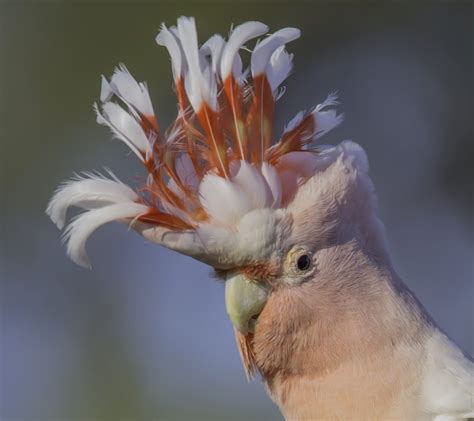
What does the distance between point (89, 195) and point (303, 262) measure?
444 millimetres

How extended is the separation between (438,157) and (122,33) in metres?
2.26

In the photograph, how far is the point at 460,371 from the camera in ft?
5.19

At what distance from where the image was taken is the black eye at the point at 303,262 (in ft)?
5.32

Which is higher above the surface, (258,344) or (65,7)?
(65,7)

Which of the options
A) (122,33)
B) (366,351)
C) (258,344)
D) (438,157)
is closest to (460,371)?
(366,351)

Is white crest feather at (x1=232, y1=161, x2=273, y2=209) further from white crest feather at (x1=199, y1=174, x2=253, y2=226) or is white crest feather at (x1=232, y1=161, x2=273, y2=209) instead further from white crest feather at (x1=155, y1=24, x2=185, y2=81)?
white crest feather at (x1=155, y1=24, x2=185, y2=81)

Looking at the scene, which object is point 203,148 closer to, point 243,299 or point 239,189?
point 239,189

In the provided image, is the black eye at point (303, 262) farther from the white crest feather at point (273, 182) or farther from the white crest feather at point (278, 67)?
the white crest feather at point (278, 67)

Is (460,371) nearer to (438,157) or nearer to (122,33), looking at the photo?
(122,33)

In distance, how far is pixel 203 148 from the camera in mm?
1668

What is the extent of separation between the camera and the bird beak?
5.32ft

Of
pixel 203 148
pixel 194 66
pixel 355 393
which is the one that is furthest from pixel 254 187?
pixel 355 393

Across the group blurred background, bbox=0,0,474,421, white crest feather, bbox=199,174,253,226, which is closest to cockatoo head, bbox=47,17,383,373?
white crest feather, bbox=199,174,253,226

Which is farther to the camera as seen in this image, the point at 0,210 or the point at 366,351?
the point at 0,210
